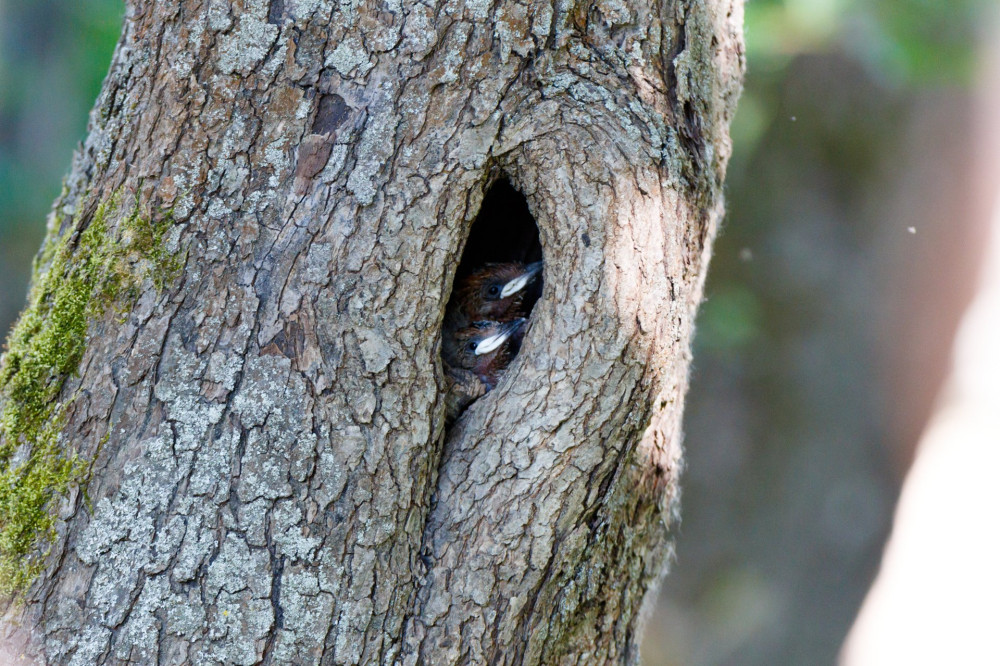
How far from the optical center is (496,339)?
2.27m

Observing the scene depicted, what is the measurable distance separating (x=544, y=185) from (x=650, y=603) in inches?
46.5

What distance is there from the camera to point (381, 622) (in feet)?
5.47

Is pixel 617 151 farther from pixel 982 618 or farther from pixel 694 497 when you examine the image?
pixel 982 618

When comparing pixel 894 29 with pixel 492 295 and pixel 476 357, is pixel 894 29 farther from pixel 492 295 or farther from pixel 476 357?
pixel 476 357

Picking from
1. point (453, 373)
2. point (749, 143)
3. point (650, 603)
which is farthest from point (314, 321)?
point (749, 143)

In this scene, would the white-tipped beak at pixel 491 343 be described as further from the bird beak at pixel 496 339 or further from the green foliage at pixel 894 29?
the green foliage at pixel 894 29

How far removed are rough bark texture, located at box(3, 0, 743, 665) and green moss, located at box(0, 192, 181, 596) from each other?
0.03 metres

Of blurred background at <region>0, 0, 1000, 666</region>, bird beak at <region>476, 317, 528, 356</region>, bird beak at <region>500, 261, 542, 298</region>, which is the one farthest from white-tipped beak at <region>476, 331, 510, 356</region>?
blurred background at <region>0, 0, 1000, 666</region>

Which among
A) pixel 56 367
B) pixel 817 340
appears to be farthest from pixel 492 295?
pixel 817 340

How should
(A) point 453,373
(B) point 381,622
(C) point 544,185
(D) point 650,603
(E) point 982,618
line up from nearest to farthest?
(B) point 381,622 → (C) point 544,185 → (A) point 453,373 → (D) point 650,603 → (E) point 982,618

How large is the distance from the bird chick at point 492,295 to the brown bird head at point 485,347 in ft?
0.26

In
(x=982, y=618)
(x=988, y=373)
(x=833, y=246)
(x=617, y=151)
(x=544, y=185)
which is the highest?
(x=833, y=246)

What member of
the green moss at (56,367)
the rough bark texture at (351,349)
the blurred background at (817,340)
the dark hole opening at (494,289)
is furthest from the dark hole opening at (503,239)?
the blurred background at (817,340)

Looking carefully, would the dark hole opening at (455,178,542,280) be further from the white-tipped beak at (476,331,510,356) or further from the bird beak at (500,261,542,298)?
the white-tipped beak at (476,331,510,356)
